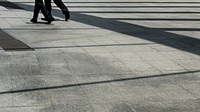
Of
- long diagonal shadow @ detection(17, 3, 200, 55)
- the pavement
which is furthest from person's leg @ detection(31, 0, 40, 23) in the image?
long diagonal shadow @ detection(17, 3, 200, 55)

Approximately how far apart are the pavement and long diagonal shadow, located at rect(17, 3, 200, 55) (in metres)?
0.03

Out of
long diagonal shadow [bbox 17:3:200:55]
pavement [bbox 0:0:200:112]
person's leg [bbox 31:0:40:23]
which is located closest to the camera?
pavement [bbox 0:0:200:112]

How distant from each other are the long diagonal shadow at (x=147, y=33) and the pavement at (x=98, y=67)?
0.03 meters

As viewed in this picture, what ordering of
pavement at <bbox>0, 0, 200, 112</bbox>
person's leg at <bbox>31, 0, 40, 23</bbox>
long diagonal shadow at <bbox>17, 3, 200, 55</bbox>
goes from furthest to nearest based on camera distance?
person's leg at <bbox>31, 0, 40, 23</bbox>
long diagonal shadow at <bbox>17, 3, 200, 55</bbox>
pavement at <bbox>0, 0, 200, 112</bbox>

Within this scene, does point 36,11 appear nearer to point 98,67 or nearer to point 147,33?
point 147,33

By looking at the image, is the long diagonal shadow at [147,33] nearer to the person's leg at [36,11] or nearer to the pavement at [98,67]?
the pavement at [98,67]

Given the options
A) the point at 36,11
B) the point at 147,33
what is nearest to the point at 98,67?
the point at 147,33

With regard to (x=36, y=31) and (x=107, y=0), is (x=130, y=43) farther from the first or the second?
(x=107, y=0)

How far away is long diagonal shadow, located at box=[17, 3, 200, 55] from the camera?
1030 cm

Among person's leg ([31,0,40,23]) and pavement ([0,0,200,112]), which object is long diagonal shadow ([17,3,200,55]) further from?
person's leg ([31,0,40,23])

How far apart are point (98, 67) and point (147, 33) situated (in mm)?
4756

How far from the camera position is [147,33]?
12.1 metres

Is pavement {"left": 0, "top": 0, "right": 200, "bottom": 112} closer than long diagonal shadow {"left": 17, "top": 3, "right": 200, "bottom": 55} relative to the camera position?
Yes

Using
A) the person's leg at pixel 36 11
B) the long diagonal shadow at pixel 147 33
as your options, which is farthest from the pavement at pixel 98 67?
the person's leg at pixel 36 11
